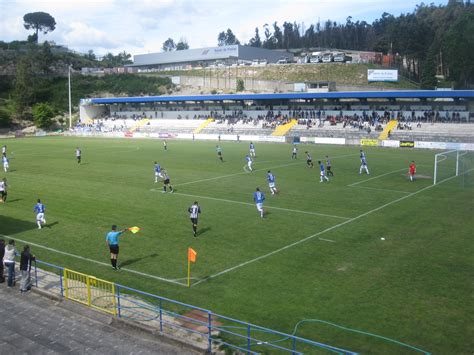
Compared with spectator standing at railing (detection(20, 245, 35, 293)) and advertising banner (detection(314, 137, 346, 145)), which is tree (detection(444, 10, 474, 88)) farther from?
spectator standing at railing (detection(20, 245, 35, 293))

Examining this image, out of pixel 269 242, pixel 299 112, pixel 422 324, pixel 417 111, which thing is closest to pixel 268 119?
pixel 299 112

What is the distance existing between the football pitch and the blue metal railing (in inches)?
21.8

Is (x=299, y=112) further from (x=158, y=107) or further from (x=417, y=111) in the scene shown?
(x=158, y=107)

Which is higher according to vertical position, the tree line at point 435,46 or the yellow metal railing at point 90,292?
the tree line at point 435,46

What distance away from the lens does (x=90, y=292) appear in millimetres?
14914

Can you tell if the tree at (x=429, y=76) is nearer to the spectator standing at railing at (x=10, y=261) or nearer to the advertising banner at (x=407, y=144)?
the advertising banner at (x=407, y=144)

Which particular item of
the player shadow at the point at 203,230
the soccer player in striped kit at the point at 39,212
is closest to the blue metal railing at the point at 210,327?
the player shadow at the point at 203,230

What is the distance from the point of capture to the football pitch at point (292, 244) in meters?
13.9

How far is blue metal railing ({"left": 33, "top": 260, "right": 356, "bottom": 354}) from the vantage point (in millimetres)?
11844

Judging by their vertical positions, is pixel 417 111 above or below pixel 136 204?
above

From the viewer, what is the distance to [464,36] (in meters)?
110

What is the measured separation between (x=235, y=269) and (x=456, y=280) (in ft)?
25.8

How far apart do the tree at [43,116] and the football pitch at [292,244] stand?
7081cm

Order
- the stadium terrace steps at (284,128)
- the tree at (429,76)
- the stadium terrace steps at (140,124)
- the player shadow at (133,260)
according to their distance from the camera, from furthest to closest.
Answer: the tree at (429,76) < the stadium terrace steps at (140,124) < the stadium terrace steps at (284,128) < the player shadow at (133,260)
